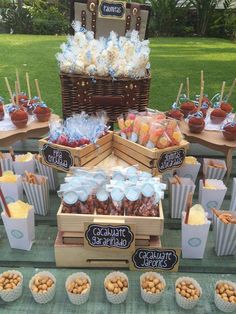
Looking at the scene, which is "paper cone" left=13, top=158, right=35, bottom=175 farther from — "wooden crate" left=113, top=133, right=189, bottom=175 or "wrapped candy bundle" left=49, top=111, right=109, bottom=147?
"wooden crate" left=113, top=133, right=189, bottom=175

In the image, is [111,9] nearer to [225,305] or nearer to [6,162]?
[6,162]

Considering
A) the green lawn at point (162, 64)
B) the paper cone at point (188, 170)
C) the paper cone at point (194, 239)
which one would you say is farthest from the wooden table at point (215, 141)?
the green lawn at point (162, 64)

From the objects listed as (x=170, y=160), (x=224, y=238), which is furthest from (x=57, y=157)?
(x=224, y=238)

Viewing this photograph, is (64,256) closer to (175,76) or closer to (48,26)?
(175,76)

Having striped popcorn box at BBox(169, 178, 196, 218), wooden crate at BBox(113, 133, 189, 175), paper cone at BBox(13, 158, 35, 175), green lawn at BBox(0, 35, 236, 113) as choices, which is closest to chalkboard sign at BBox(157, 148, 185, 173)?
wooden crate at BBox(113, 133, 189, 175)

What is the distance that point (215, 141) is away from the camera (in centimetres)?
271

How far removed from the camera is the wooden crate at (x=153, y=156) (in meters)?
2.23

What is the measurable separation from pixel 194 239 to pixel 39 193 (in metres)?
1.00

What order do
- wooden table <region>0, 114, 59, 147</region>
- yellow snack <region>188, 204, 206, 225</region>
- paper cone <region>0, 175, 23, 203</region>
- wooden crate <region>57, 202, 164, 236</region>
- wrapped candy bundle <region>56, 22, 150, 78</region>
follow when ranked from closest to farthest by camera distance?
wooden crate <region>57, 202, 164, 236</region> → yellow snack <region>188, 204, 206, 225</region> → paper cone <region>0, 175, 23, 203</region> → wrapped candy bundle <region>56, 22, 150, 78</region> → wooden table <region>0, 114, 59, 147</region>

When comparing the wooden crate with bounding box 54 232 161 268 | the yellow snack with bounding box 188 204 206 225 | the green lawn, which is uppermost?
the yellow snack with bounding box 188 204 206 225

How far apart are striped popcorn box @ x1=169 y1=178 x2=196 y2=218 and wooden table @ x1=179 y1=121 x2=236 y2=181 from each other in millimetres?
479

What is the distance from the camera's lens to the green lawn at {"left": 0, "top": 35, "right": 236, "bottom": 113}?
6.19 metres

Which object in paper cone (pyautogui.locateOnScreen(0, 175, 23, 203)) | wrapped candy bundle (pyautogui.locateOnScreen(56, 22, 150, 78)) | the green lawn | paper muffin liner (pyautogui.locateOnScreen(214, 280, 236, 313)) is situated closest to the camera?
paper muffin liner (pyautogui.locateOnScreen(214, 280, 236, 313))

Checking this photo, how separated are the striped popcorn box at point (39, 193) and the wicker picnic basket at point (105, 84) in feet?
2.16
